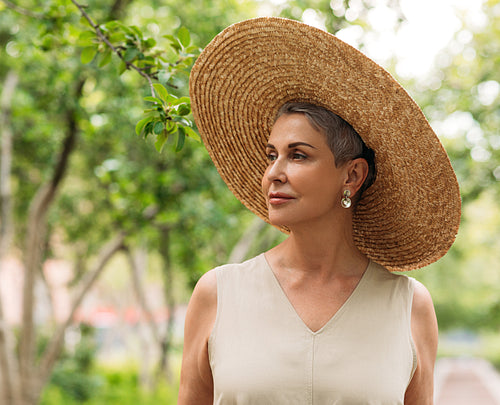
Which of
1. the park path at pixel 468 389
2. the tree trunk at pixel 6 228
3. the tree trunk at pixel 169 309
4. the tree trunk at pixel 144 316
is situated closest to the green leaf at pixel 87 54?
the tree trunk at pixel 6 228

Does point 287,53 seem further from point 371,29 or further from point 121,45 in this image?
point 371,29

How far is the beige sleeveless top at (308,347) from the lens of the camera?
1825 millimetres

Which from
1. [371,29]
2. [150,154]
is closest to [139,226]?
[150,154]

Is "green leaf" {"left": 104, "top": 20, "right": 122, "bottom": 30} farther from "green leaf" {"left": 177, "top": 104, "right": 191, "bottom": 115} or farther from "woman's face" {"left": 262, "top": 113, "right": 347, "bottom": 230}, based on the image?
"woman's face" {"left": 262, "top": 113, "right": 347, "bottom": 230}

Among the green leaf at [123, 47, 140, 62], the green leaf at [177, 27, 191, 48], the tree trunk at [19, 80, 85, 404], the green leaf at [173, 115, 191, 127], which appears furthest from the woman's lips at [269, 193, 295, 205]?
the tree trunk at [19, 80, 85, 404]

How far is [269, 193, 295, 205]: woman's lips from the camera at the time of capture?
6.11ft

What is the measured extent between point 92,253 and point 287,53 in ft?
40.3

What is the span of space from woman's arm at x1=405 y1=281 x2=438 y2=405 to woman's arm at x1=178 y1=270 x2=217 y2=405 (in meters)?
0.64

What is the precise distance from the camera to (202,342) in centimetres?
202

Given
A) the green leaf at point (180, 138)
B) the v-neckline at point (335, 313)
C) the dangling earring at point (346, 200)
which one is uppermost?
the green leaf at point (180, 138)

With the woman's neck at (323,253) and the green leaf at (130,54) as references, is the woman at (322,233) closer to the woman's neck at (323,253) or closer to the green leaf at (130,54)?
the woman's neck at (323,253)

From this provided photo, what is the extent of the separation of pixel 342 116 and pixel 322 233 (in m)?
0.37

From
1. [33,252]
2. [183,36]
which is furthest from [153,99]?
[33,252]

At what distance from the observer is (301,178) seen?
6.06 ft
